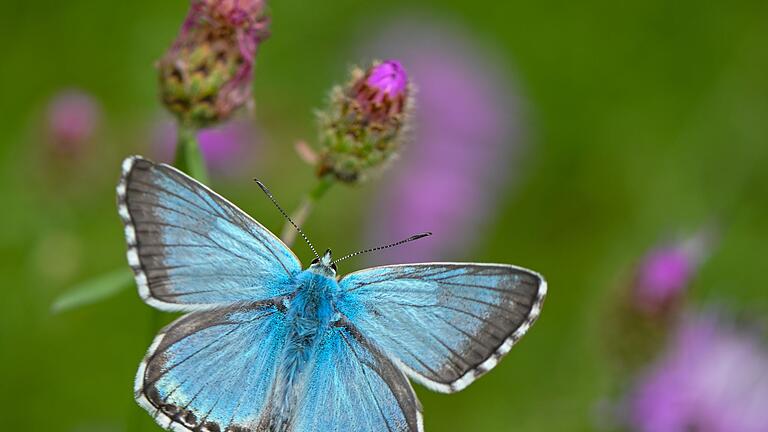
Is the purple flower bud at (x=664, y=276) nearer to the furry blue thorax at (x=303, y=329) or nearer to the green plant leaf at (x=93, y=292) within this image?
the furry blue thorax at (x=303, y=329)

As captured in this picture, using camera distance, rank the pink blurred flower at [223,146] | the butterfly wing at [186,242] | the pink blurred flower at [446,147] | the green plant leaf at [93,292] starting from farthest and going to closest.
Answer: the pink blurred flower at [446,147], the pink blurred flower at [223,146], the green plant leaf at [93,292], the butterfly wing at [186,242]

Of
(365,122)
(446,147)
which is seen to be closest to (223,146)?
(446,147)

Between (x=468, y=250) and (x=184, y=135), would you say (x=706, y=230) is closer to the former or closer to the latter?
(x=468, y=250)

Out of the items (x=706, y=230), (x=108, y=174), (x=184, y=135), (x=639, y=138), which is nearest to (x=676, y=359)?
(x=706, y=230)

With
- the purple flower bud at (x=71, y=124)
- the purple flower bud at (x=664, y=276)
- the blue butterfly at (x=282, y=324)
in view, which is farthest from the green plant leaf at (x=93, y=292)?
the purple flower bud at (x=664, y=276)

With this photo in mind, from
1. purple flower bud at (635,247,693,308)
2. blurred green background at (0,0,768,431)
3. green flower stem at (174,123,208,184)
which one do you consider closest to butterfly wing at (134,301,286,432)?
green flower stem at (174,123,208,184)

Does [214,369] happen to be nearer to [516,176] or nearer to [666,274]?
[666,274]
